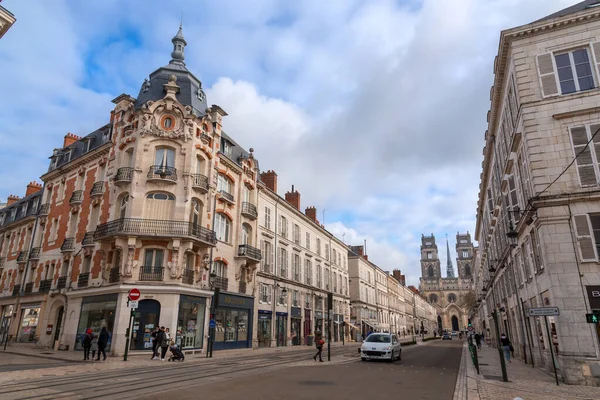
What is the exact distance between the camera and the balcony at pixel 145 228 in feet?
72.2

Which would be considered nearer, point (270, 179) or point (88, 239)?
point (88, 239)

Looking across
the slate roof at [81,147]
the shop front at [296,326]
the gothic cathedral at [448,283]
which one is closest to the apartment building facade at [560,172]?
the shop front at [296,326]

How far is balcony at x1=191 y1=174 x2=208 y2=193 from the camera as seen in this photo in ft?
79.4

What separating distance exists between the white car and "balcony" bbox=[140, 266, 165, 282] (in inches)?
480

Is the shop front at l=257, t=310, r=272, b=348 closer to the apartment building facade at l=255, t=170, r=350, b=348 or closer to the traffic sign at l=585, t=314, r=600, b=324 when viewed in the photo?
the apartment building facade at l=255, t=170, r=350, b=348

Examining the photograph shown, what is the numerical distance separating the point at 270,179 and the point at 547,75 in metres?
24.6

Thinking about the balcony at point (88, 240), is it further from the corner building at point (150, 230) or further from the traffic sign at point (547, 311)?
the traffic sign at point (547, 311)

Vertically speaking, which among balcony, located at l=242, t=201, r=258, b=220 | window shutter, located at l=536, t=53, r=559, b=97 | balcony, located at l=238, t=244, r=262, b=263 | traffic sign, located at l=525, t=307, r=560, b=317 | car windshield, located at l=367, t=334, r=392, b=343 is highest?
window shutter, located at l=536, t=53, r=559, b=97

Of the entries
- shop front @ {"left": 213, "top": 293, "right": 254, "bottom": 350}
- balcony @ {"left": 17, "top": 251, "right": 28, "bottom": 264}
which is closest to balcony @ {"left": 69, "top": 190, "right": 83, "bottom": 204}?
balcony @ {"left": 17, "top": 251, "right": 28, "bottom": 264}

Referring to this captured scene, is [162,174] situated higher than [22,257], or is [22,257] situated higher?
[162,174]

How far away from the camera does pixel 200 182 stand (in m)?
24.7

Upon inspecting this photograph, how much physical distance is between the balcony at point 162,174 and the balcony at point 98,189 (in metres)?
4.77

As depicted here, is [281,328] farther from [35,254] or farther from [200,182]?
[35,254]

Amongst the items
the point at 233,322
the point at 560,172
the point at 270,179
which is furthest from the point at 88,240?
the point at 560,172
